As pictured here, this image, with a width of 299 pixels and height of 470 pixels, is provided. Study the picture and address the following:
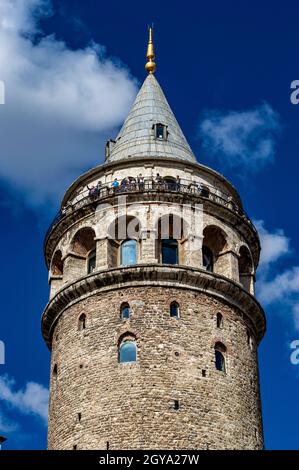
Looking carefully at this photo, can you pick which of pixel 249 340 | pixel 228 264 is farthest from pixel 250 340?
pixel 228 264

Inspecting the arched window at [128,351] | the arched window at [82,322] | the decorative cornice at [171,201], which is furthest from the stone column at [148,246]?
the arched window at [128,351]

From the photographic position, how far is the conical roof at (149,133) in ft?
143

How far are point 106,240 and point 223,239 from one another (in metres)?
4.92

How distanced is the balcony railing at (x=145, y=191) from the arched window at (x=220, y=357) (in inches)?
256

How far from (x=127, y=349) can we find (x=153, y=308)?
187cm

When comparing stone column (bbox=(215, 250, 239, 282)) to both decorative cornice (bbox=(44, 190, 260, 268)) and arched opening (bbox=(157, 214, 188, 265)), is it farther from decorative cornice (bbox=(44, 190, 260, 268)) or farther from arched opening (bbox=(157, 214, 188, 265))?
arched opening (bbox=(157, 214, 188, 265))

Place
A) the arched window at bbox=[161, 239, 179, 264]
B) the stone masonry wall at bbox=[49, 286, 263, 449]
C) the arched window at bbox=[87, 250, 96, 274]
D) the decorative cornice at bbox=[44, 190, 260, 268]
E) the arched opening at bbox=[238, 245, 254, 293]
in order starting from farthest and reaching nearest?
1. the arched opening at bbox=[238, 245, 254, 293]
2. the arched window at bbox=[87, 250, 96, 274]
3. the decorative cornice at bbox=[44, 190, 260, 268]
4. the arched window at bbox=[161, 239, 179, 264]
5. the stone masonry wall at bbox=[49, 286, 263, 449]

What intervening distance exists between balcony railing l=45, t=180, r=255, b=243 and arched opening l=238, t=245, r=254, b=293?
143 centimetres

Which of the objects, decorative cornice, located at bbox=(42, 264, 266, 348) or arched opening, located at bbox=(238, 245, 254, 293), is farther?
arched opening, located at bbox=(238, 245, 254, 293)

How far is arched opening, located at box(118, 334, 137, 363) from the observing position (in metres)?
36.9

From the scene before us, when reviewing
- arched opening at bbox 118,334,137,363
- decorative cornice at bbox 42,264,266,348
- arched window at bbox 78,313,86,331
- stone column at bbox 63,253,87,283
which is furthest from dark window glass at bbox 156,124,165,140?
arched opening at bbox 118,334,137,363

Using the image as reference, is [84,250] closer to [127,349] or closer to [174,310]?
[174,310]
